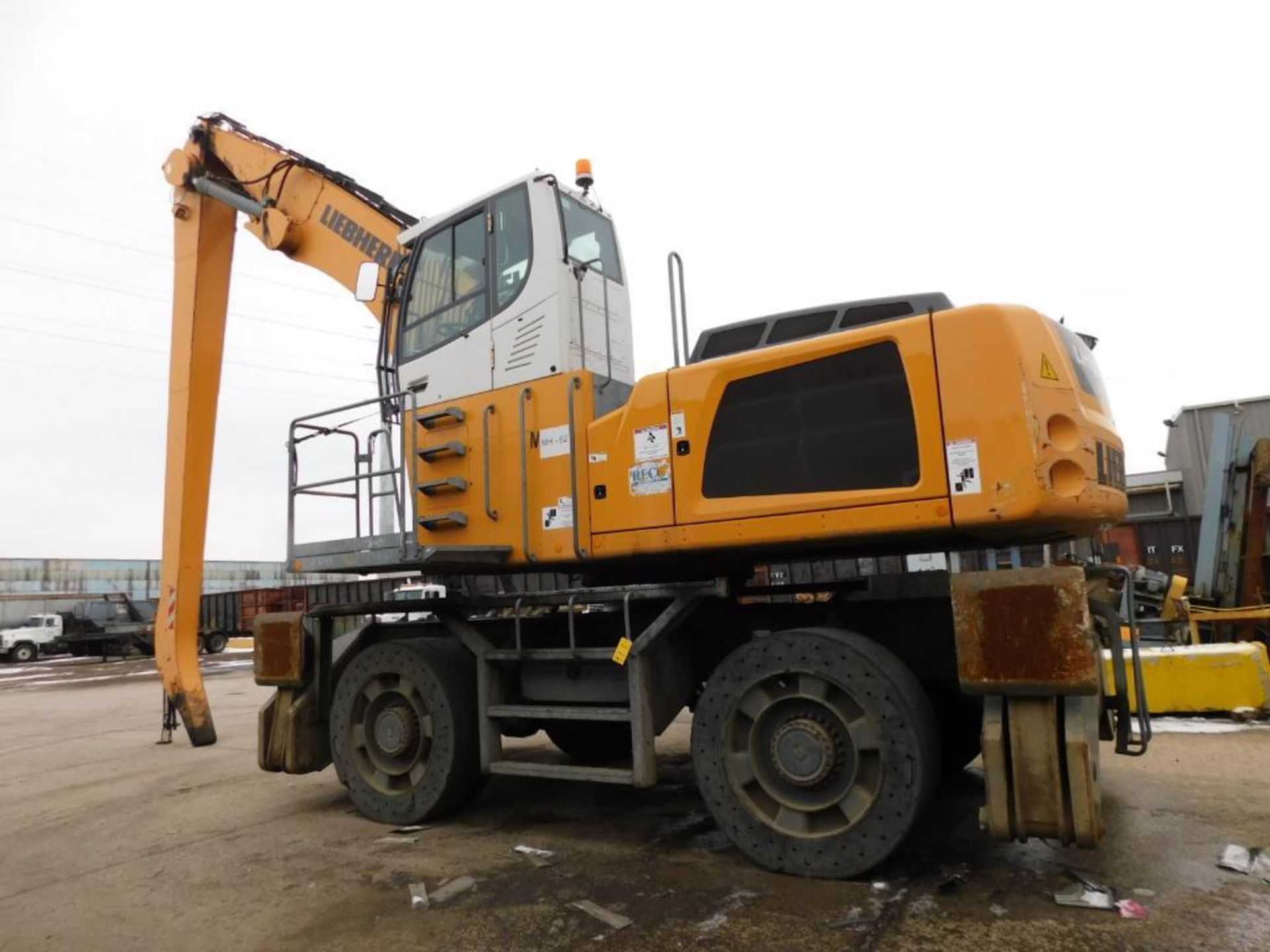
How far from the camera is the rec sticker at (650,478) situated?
4.54 meters

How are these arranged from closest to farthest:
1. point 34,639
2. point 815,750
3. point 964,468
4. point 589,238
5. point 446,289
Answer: point 964,468 → point 815,750 → point 589,238 → point 446,289 → point 34,639

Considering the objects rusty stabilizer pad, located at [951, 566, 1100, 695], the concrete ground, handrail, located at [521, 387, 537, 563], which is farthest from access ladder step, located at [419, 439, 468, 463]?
rusty stabilizer pad, located at [951, 566, 1100, 695]

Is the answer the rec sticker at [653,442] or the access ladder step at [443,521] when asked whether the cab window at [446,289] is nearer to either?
the access ladder step at [443,521]

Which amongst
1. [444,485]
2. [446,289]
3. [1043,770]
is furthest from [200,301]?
[1043,770]

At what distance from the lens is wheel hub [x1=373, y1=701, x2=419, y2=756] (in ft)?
18.1

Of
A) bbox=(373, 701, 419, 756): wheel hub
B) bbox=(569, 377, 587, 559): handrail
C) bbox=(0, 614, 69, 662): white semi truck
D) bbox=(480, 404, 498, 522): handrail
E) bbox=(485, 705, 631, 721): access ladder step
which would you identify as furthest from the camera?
bbox=(0, 614, 69, 662): white semi truck

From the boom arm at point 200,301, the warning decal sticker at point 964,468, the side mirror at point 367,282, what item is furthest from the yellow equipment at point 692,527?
the boom arm at point 200,301

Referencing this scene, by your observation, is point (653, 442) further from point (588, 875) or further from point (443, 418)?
point (588, 875)

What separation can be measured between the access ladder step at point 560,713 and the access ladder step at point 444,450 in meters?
1.69

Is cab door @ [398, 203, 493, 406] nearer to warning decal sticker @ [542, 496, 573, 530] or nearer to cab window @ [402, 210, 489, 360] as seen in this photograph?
cab window @ [402, 210, 489, 360]

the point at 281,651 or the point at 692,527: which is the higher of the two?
the point at 692,527

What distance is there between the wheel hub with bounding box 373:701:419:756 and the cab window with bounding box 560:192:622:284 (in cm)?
331

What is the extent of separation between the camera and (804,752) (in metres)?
4.00

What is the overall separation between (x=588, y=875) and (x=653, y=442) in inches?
92.3
